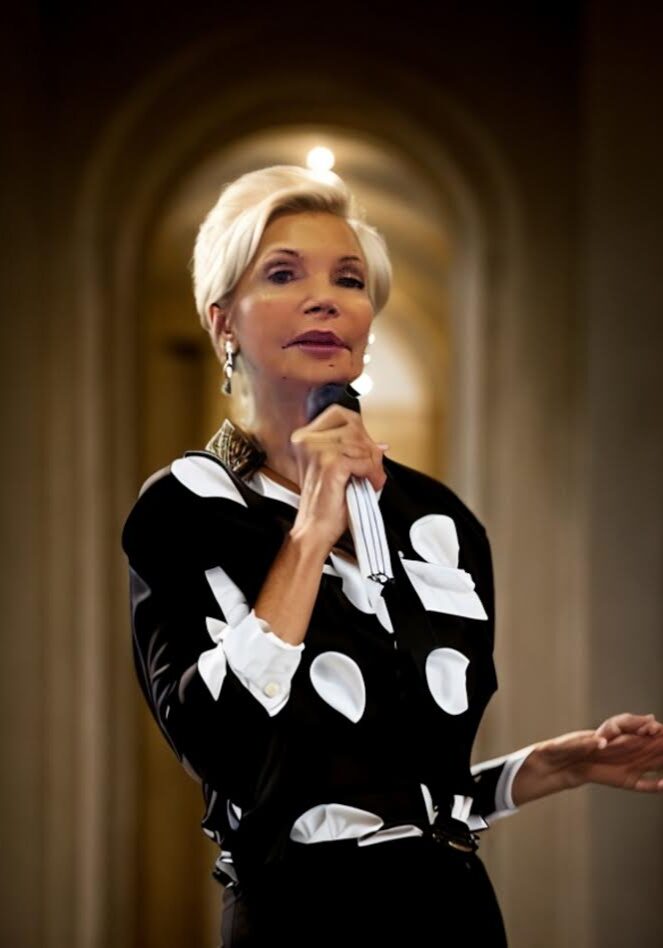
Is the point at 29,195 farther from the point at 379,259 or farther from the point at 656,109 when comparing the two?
the point at 379,259

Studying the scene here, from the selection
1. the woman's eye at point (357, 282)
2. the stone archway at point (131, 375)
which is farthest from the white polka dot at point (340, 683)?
the stone archway at point (131, 375)

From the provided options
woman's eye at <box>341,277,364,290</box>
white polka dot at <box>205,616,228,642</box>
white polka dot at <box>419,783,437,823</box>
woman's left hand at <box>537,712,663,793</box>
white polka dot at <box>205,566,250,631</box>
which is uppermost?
woman's eye at <box>341,277,364,290</box>

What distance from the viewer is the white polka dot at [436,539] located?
1.57 metres

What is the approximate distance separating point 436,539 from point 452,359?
11.5ft

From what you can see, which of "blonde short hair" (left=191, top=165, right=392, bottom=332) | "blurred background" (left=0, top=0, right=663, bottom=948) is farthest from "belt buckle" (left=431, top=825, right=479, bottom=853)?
"blurred background" (left=0, top=0, right=663, bottom=948)

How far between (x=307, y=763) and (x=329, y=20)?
387cm

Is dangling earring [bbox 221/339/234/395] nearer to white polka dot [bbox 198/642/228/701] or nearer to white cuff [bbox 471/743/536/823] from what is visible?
white polka dot [bbox 198/642/228/701]

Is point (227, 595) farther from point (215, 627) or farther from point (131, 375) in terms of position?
point (131, 375)

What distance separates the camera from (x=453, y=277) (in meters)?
5.07

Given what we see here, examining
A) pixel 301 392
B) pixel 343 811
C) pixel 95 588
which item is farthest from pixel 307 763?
pixel 95 588

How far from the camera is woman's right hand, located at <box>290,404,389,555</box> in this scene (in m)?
1.40

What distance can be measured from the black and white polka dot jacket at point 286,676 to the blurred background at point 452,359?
3.10 m

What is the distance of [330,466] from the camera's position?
1.41 meters

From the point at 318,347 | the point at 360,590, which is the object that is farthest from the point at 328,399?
the point at 360,590
